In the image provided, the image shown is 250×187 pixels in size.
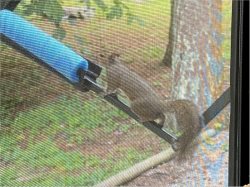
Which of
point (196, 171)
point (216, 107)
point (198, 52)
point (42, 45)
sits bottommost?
point (196, 171)

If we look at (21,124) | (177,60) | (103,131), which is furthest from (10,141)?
(177,60)

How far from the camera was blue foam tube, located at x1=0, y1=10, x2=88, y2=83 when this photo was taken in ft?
3.58

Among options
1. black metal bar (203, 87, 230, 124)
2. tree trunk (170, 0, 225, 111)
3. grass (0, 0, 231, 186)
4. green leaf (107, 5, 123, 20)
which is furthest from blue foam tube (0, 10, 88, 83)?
black metal bar (203, 87, 230, 124)

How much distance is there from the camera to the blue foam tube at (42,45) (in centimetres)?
109

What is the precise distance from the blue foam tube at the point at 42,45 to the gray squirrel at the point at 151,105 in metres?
0.08

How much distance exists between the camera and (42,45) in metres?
1.13

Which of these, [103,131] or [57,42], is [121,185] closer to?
A: [103,131]

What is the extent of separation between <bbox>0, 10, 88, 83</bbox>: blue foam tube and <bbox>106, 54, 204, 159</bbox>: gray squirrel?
0.08 meters

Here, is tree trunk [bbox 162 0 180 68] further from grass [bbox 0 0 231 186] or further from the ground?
the ground

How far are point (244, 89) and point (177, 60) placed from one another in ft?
0.89

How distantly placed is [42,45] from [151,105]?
36 cm

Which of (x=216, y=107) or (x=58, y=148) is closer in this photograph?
(x=58, y=148)

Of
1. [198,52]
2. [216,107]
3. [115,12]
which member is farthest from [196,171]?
[115,12]

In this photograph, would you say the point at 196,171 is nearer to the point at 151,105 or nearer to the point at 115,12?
the point at 151,105
